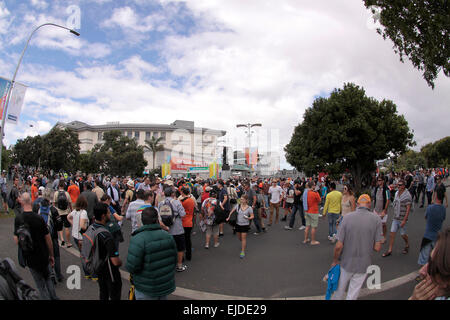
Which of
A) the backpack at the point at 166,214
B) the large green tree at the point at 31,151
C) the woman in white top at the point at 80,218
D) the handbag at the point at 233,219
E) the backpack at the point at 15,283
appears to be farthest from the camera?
the large green tree at the point at 31,151

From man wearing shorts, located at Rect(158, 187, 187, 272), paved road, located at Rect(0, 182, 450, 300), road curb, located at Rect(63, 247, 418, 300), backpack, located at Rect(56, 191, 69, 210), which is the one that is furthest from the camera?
backpack, located at Rect(56, 191, 69, 210)

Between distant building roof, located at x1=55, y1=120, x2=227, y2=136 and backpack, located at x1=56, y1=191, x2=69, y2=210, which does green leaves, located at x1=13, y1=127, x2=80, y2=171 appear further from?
distant building roof, located at x1=55, y1=120, x2=227, y2=136

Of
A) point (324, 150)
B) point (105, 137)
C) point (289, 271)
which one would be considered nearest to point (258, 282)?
point (289, 271)

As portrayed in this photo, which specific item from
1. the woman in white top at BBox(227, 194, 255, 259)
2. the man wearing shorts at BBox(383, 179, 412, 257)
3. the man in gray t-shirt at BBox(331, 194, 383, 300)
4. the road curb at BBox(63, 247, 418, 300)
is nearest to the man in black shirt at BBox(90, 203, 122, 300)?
the road curb at BBox(63, 247, 418, 300)

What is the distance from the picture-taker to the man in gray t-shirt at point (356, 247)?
3.46 m

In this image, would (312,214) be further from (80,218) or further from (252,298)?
(80,218)

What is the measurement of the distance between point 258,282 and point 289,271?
0.89 meters

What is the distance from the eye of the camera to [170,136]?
93.8m

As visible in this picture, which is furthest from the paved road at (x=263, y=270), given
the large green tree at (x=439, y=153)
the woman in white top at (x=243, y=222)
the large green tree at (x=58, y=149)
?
the large green tree at (x=439, y=153)

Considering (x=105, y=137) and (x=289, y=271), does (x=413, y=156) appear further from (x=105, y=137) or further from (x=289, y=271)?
(x=289, y=271)

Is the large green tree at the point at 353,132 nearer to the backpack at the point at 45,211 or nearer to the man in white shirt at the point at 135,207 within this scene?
the man in white shirt at the point at 135,207

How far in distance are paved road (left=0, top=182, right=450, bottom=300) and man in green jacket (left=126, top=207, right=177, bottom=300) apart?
5.61ft

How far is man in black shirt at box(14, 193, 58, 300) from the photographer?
3.72m

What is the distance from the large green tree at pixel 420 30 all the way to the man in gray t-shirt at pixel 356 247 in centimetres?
803
